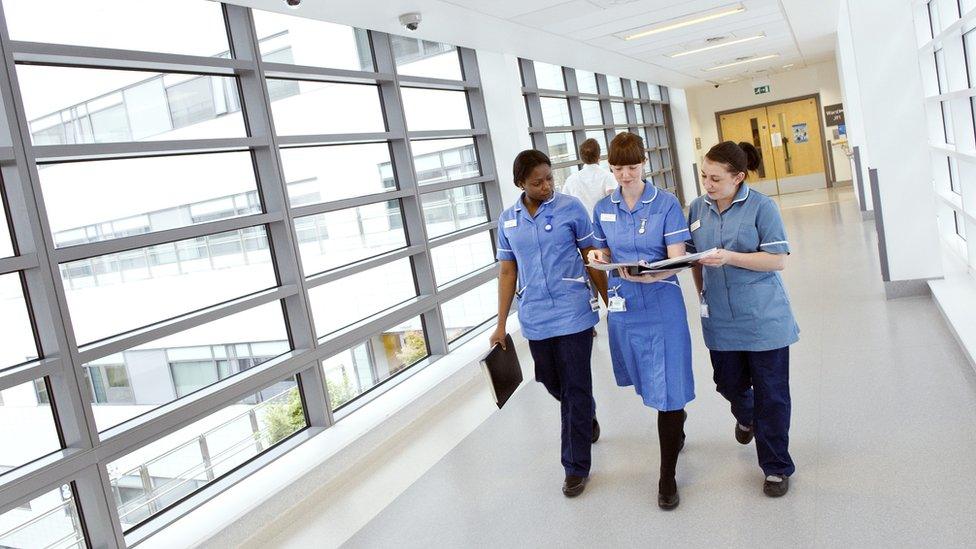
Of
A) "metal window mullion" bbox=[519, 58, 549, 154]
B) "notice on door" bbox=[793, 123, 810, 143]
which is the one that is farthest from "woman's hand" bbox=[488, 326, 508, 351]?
"notice on door" bbox=[793, 123, 810, 143]

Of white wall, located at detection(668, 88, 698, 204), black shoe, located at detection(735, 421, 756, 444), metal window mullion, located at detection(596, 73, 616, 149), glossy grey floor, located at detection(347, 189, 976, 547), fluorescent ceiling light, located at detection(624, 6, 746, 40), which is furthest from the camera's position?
white wall, located at detection(668, 88, 698, 204)

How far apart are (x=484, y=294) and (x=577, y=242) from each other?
371 centimetres

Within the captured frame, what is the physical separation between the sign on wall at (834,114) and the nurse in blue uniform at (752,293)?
16129mm

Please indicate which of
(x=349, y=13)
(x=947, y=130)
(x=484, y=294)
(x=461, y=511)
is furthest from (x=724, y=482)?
(x=947, y=130)

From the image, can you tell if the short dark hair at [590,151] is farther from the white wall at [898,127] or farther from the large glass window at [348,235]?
the white wall at [898,127]

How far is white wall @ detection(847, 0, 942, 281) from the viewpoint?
5719 mm

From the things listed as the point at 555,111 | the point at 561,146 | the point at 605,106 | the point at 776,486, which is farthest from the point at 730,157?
the point at 605,106

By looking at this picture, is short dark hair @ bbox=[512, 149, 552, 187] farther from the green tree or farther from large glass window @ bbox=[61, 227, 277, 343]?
the green tree

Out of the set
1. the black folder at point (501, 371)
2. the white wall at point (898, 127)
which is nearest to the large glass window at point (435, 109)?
the black folder at point (501, 371)

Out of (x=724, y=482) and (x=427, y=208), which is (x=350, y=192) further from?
(x=724, y=482)

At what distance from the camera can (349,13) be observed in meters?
5.02

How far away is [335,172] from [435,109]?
5.91 feet

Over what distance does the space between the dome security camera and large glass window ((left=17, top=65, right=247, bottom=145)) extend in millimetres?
1433

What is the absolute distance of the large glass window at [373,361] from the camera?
4.98 m
